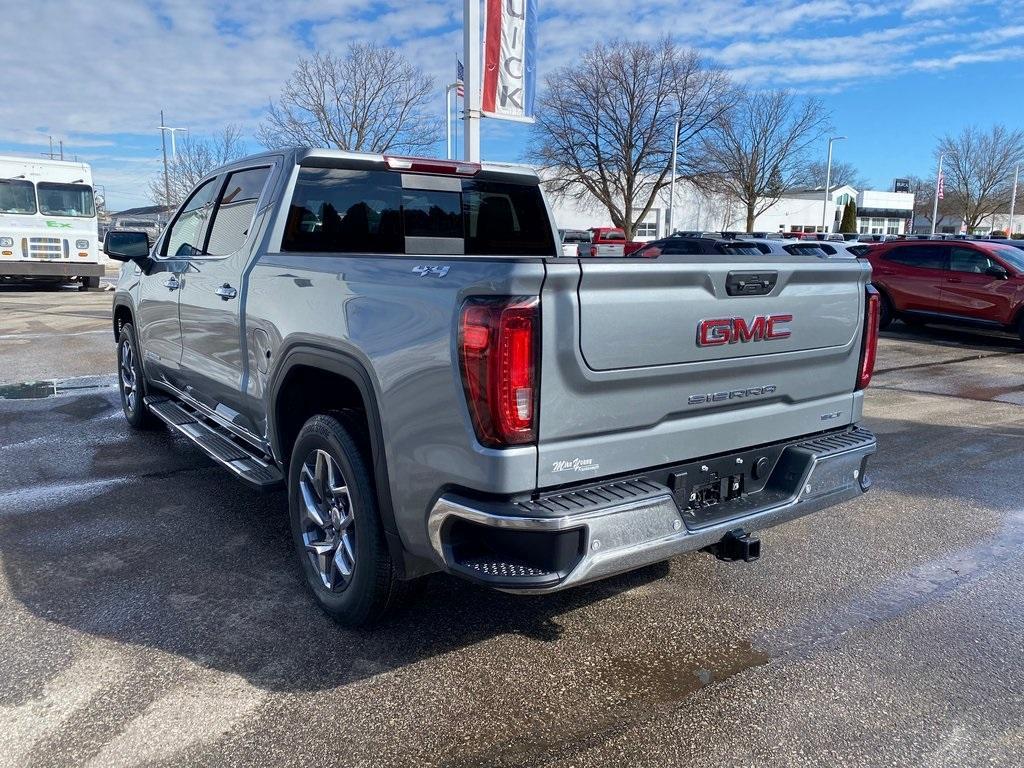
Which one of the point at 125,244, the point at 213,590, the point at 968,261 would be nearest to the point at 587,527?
the point at 213,590

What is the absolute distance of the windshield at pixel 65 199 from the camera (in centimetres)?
1995

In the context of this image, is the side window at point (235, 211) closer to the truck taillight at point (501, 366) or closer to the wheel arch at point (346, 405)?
the wheel arch at point (346, 405)

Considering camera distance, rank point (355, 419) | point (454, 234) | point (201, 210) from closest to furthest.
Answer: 1. point (355, 419)
2. point (454, 234)
3. point (201, 210)

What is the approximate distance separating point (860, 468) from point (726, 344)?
1.04m

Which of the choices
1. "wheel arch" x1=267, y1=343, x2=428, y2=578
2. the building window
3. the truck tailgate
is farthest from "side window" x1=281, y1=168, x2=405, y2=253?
the building window

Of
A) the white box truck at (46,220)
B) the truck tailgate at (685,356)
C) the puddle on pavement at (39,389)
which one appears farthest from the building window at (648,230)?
the truck tailgate at (685,356)

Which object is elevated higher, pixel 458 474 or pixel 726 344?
pixel 726 344

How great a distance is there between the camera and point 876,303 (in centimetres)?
366

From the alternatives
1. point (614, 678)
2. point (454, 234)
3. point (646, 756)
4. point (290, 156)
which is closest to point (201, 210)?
point (290, 156)

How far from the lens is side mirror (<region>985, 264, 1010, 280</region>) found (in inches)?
505

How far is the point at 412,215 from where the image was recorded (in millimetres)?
4582

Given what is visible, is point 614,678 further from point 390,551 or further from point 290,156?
point 290,156

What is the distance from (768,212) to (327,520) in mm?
70503

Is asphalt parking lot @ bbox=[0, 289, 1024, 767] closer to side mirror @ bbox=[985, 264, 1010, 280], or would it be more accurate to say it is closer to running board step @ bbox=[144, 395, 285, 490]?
running board step @ bbox=[144, 395, 285, 490]
